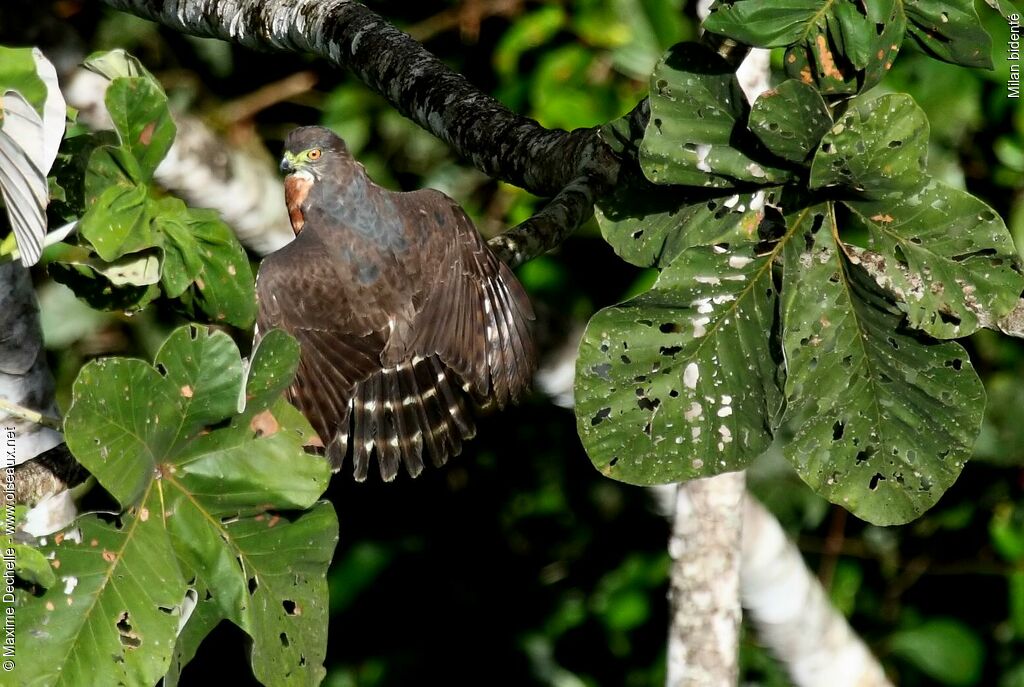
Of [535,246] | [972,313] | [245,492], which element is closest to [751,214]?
[972,313]

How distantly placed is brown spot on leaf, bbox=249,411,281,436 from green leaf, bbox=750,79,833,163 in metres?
0.82

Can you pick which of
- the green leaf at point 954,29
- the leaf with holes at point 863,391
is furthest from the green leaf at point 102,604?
the green leaf at point 954,29

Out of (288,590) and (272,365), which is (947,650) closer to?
(288,590)

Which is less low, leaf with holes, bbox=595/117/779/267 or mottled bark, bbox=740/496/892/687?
leaf with holes, bbox=595/117/779/267

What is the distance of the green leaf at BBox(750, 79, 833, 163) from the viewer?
176 cm

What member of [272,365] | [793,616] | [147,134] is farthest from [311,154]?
[793,616]

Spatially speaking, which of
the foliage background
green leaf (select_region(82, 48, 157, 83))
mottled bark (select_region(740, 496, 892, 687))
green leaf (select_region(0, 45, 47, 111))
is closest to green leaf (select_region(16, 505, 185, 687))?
green leaf (select_region(0, 45, 47, 111))

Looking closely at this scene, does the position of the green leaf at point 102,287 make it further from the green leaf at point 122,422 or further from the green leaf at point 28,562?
the green leaf at point 28,562

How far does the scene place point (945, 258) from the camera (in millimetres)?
1878

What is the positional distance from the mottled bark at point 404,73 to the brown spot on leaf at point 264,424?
89cm

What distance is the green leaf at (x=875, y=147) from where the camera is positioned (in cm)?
175

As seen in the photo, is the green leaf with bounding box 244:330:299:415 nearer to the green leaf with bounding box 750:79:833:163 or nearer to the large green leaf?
the large green leaf

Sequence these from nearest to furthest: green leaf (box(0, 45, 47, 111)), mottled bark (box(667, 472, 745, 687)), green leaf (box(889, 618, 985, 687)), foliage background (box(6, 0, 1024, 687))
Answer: green leaf (box(0, 45, 47, 111)) → mottled bark (box(667, 472, 745, 687)) → foliage background (box(6, 0, 1024, 687)) → green leaf (box(889, 618, 985, 687))

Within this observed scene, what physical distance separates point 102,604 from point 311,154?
5.35ft
